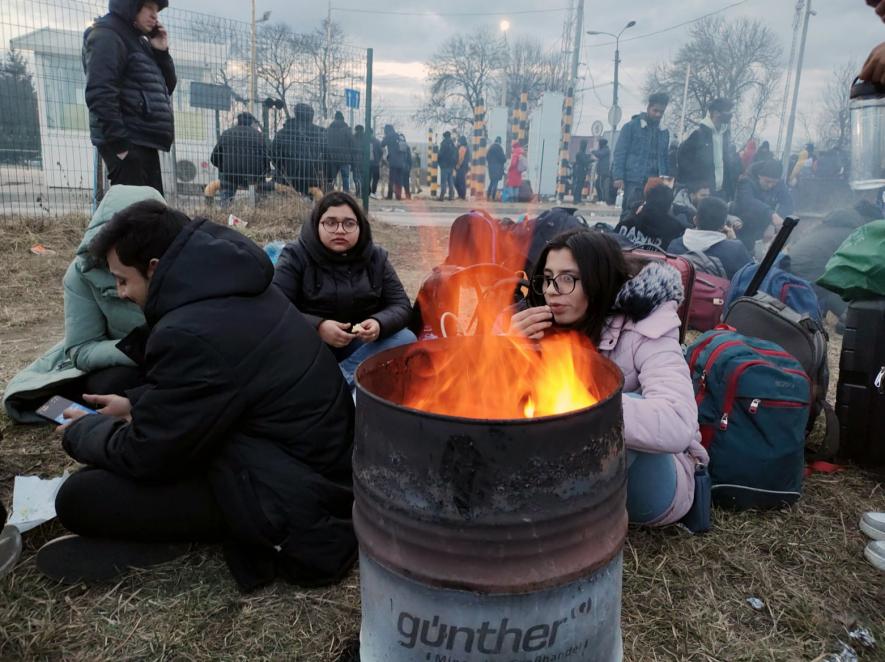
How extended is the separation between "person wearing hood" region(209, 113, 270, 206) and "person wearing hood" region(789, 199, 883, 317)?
7495 millimetres

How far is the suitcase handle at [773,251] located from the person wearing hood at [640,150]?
190 inches

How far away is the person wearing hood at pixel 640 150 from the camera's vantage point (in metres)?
8.98

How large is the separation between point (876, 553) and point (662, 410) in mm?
1357

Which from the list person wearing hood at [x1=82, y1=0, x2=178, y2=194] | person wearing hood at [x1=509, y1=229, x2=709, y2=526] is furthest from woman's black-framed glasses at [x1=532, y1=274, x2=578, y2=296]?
person wearing hood at [x1=82, y1=0, x2=178, y2=194]

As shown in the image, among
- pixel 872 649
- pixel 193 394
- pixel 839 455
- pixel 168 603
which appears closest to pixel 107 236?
pixel 193 394

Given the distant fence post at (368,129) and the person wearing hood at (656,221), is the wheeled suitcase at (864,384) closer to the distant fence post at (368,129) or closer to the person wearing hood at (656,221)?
the person wearing hood at (656,221)

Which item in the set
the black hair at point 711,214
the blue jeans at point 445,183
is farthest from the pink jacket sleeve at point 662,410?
the blue jeans at point 445,183

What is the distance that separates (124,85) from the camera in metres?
5.32

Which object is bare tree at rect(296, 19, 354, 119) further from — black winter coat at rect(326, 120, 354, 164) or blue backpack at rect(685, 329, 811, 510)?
blue backpack at rect(685, 329, 811, 510)

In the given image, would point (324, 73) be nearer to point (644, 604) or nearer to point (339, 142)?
point (339, 142)

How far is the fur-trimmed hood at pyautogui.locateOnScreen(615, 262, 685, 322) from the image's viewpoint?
2557 mm

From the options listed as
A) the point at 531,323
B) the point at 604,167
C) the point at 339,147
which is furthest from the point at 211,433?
the point at 604,167

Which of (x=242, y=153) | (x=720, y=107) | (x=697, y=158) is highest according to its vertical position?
(x=720, y=107)

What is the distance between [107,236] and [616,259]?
6.45ft
